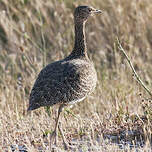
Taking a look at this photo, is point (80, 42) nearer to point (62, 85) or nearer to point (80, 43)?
point (80, 43)

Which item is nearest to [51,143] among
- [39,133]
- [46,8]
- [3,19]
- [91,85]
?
[39,133]

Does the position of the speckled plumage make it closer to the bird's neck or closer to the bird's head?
the bird's neck

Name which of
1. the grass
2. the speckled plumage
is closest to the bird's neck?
the speckled plumage

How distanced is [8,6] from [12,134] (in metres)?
5.58

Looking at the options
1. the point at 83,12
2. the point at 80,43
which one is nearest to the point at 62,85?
the point at 80,43

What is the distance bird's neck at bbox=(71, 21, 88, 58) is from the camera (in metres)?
6.06

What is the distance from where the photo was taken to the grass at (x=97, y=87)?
5297 mm

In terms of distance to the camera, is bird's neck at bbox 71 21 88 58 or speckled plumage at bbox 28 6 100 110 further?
bird's neck at bbox 71 21 88 58

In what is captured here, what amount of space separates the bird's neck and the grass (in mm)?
676

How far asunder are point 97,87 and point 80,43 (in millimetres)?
1493

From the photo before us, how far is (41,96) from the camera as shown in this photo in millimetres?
5344

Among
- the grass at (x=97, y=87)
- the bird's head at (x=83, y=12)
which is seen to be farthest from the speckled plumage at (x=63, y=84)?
the bird's head at (x=83, y=12)

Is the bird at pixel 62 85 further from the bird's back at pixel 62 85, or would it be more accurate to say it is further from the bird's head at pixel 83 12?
the bird's head at pixel 83 12

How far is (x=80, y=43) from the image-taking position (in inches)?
243
